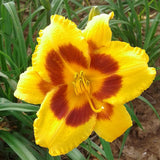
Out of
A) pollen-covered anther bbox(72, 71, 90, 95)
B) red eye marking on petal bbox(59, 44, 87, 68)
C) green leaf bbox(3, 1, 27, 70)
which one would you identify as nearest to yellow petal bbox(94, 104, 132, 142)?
pollen-covered anther bbox(72, 71, 90, 95)

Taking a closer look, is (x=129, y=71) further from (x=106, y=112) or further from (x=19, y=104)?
(x=19, y=104)

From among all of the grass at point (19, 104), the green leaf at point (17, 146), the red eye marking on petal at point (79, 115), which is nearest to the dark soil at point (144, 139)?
the grass at point (19, 104)

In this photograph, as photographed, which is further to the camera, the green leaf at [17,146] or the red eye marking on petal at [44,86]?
the green leaf at [17,146]

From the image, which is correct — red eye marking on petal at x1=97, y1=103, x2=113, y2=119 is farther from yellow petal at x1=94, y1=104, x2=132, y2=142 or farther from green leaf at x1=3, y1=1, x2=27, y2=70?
green leaf at x1=3, y1=1, x2=27, y2=70

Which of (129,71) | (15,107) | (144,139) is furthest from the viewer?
(144,139)

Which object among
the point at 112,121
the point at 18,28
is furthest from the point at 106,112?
the point at 18,28

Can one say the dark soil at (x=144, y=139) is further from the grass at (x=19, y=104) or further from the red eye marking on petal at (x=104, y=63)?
the red eye marking on petal at (x=104, y=63)

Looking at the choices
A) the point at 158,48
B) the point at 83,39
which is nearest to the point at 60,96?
the point at 83,39
